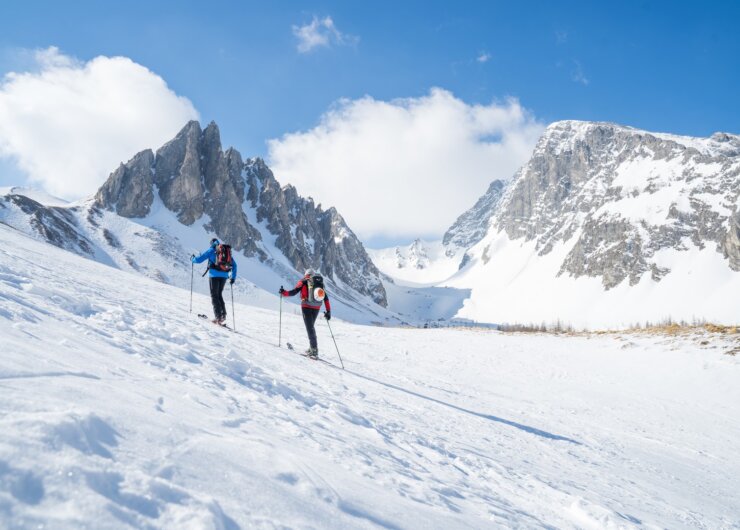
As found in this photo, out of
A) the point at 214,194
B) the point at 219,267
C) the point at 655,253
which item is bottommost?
the point at 219,267

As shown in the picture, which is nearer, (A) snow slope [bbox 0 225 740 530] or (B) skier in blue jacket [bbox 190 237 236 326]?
(A) snow slope [bbox 0 225 740 530]

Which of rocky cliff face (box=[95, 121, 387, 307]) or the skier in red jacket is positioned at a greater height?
rocky cliff face (box=[95, 121, 387, 307])

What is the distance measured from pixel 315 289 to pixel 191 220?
9880 cm

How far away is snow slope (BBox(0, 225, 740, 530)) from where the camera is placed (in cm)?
227

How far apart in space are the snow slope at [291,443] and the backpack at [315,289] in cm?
179

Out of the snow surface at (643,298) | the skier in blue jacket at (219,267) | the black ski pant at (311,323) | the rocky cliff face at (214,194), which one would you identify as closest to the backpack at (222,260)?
the skier in blue jacket at (219,267)

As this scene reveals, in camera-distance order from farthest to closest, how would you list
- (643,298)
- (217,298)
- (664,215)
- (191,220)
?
(664,215)
(643,298)
(191,220)
(217,298)

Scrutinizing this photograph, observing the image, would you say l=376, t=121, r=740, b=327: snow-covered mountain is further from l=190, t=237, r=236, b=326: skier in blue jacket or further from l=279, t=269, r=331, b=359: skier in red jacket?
l=190, t=237, r=236, b=326: skier in blue jacket

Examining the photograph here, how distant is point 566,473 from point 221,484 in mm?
5353

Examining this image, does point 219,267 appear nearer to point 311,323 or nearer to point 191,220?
point 311,323

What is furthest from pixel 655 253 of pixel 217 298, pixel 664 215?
pixel 217 298

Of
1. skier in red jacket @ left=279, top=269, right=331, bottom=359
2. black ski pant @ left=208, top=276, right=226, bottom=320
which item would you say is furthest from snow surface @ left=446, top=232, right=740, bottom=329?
black ski pant @ left=208, top=276, right=226, bottom=320

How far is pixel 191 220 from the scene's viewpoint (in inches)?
3976

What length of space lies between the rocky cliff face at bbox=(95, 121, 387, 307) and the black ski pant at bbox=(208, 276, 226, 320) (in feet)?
302
